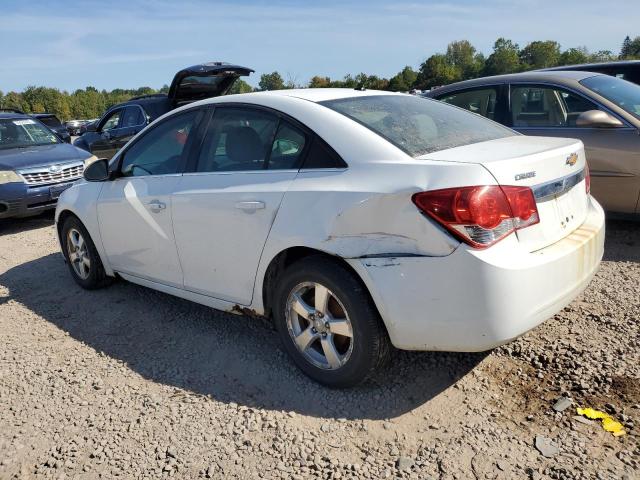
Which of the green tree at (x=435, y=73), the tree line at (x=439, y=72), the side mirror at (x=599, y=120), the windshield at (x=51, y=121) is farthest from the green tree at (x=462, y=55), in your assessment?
the side mirror at (x=599, y=120)

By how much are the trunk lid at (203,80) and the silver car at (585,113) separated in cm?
434

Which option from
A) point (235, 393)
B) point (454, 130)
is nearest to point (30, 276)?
point (235, 393)

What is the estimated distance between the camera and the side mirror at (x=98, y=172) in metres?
4.30

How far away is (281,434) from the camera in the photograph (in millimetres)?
2674

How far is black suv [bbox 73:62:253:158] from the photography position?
8.85m

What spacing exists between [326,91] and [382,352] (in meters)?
1.80

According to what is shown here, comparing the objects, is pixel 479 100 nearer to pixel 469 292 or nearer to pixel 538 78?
pixel 538 78

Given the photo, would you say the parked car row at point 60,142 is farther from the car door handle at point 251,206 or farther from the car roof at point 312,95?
the car door handle at point 251,206

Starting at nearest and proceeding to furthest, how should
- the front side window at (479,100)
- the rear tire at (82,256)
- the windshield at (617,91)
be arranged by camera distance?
the rear tire at (82,256), the windshield at (617,91), the front side window at (479,100)

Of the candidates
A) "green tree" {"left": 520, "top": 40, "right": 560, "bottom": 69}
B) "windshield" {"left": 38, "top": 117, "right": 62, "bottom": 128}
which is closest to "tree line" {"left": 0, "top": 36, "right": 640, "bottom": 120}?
"green tree" {"left": 520, "top": 40, "right": 560, "bottom": 69}

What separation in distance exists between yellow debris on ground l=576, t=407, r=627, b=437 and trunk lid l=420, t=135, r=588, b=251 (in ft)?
2.70

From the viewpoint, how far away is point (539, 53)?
95.8 m

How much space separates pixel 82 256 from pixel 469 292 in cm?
367

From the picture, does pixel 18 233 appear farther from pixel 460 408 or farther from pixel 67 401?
pixel 460 408
